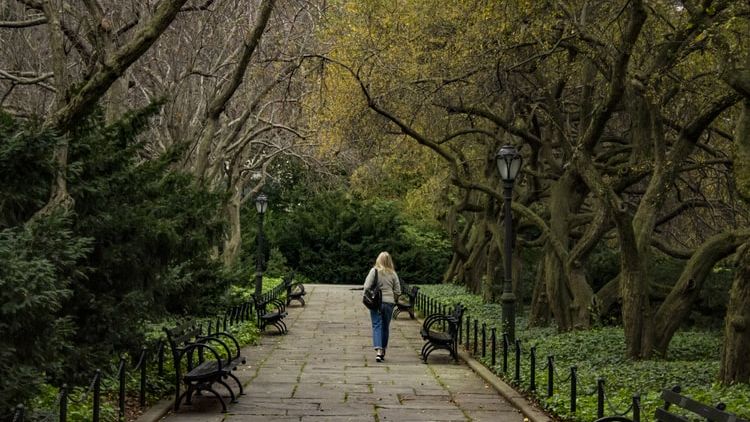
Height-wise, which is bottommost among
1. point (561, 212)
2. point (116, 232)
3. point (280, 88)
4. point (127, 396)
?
point (127, 396)

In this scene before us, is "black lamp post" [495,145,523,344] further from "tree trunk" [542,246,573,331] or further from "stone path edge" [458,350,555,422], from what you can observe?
"tree trunk" [542,246,573,331]

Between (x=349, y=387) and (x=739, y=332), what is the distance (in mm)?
5193

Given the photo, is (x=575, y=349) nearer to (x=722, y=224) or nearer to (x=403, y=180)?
(x=722, y=224)

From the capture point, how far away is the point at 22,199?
9172 mm

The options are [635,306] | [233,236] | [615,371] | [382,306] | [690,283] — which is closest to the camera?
[615,371]

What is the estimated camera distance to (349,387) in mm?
12953

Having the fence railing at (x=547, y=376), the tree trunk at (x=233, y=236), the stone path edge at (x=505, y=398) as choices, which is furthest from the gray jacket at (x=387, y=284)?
the tree trunk at (x=233, y=236)

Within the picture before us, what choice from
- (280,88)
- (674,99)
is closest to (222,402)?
(674,99)

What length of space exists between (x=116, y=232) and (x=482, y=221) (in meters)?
23.0

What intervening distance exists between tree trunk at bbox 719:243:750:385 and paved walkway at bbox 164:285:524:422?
2592 mm

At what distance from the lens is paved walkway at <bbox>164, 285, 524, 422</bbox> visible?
10.7 m

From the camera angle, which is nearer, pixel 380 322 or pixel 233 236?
pixel 380 322

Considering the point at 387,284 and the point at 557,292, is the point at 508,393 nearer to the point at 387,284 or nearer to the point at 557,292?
the point at 387,284

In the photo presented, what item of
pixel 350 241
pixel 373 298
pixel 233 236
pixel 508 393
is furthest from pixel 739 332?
pixel 350 241
